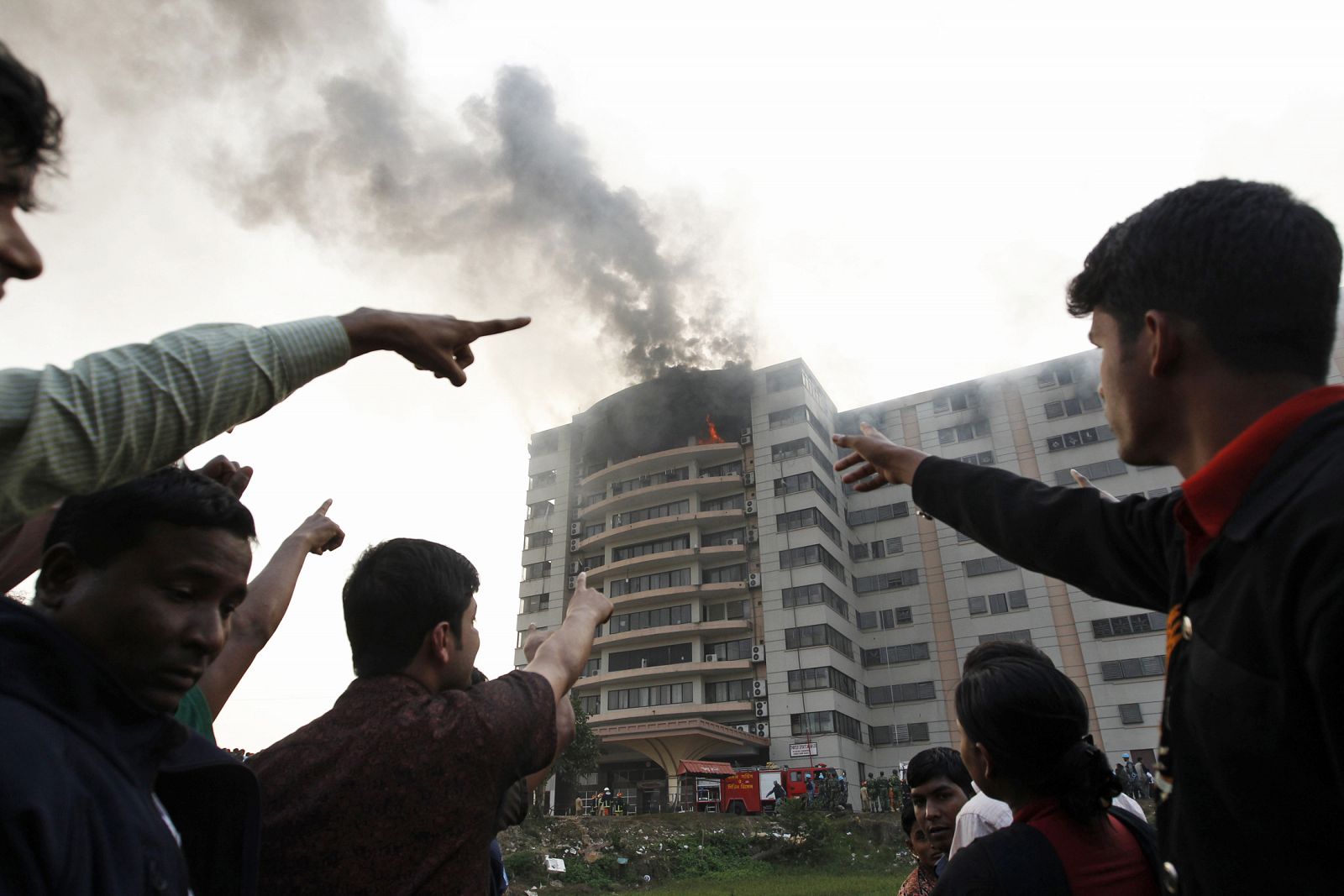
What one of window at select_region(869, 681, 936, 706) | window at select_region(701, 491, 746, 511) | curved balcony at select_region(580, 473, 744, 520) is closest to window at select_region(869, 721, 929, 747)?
window at select_region(869, 681, 936, 706)

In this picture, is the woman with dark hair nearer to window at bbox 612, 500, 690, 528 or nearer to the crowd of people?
the crowd of people

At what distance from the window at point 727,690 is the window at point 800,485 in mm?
10330

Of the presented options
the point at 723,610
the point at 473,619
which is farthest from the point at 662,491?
the point at 473,619

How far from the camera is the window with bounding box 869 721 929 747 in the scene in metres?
36.1

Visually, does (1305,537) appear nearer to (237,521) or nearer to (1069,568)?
(1069,568)

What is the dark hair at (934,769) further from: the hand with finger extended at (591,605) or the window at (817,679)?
the window at (817,679)

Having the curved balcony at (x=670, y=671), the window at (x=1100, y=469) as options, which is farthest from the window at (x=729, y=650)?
the window at (x=1100, y=469)

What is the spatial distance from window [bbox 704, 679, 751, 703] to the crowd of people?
120 feet

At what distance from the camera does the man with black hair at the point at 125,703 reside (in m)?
1.08

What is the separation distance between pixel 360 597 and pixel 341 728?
1.09ft

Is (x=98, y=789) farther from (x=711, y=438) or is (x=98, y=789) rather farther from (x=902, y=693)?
(x=711, y=438)

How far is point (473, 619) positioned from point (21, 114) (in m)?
1.40

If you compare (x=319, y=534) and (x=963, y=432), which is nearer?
(x=319, y=534)

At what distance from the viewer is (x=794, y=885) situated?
16.0m
